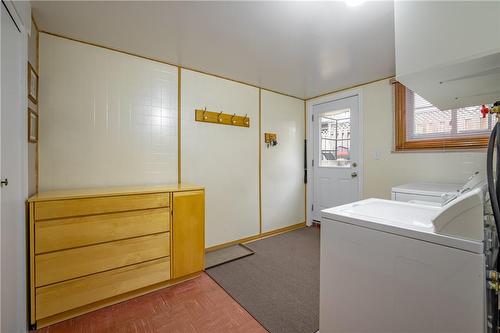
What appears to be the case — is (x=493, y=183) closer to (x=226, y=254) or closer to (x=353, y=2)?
(x=353, y=2)

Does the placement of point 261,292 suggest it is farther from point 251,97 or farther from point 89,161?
point 251,97

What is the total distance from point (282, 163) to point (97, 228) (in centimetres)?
263

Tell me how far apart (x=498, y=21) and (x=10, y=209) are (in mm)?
2345

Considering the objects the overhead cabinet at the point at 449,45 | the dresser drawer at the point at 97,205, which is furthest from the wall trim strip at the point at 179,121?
the overhead cabinet at the point at 449,45

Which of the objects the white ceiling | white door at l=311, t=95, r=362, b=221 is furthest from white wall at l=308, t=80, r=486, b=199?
the white ceiling

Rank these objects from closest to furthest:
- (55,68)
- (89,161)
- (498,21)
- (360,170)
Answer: (498,21), (55,68), (89,161), (360,170)

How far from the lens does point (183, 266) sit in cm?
213

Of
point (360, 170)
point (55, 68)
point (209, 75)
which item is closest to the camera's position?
point (55, 68)

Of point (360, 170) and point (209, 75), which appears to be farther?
point (360, 170)

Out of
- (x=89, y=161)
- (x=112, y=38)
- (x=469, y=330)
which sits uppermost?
(x=112, y=38)

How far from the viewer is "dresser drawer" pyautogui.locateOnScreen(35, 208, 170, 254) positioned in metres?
1.56

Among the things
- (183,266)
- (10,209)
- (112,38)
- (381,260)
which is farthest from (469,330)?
(112,38)

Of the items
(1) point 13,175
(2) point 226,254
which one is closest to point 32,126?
(1) point 13,175

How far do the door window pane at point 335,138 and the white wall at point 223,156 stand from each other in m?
1.21
